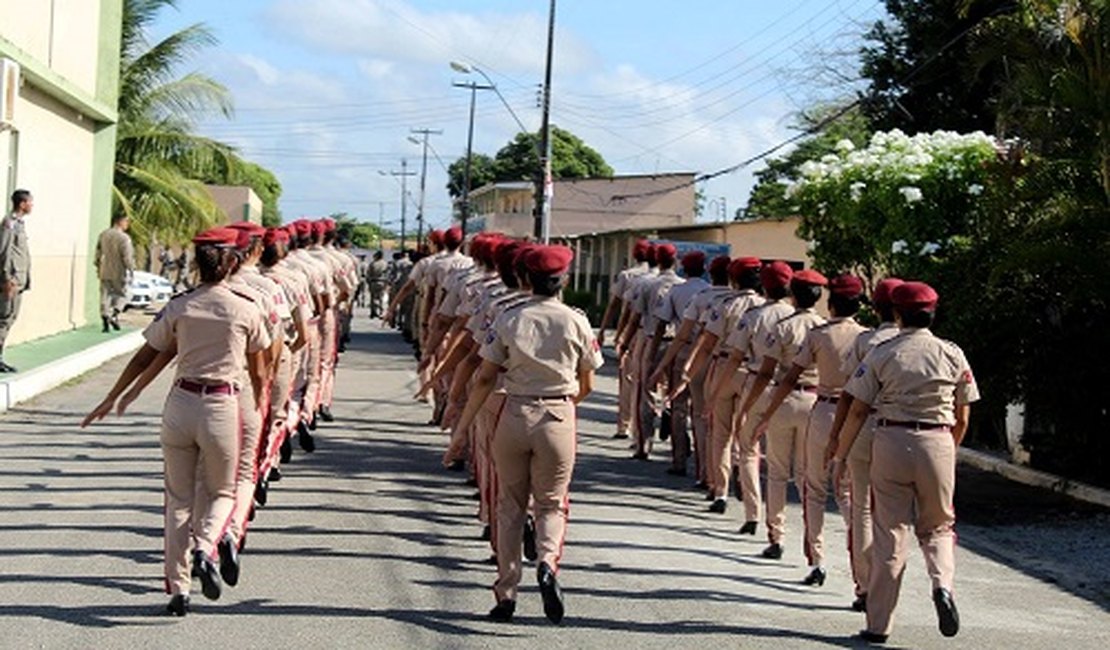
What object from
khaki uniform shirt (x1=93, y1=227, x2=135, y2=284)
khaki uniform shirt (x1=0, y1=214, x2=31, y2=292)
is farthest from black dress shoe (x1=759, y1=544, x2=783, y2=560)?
khaki uniform shirt (x1=93, y1=227, x2=135, y2=284)

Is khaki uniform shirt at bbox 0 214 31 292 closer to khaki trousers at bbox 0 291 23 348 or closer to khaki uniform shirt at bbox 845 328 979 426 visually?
khaki trousers at bbox 0 291 23 348

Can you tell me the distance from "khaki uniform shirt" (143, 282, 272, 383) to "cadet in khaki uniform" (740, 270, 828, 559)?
3.77m

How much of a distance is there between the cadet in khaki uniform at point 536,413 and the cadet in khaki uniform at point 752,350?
116 inches

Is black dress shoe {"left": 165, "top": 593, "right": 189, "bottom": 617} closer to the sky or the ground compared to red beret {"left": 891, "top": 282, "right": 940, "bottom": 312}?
closer to the ground

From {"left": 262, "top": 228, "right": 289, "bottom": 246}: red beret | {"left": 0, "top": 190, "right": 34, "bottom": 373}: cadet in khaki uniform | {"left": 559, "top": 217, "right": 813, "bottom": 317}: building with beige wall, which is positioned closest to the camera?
{"left": 262, "top": 228, "right": 289, "bottom": 246}: red beret

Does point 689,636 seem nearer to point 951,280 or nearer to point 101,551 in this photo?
point 101,551

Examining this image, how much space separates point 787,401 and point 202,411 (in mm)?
4152

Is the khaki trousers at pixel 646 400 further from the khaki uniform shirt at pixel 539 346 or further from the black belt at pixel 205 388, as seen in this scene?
the black belt at pixel 205 388

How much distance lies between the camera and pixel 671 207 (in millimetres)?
81312

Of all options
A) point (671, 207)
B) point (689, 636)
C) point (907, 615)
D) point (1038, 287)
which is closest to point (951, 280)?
point (1038, 287)

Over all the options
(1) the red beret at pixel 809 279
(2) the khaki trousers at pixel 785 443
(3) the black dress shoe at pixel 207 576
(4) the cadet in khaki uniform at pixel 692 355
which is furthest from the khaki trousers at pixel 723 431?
(3) the black dress shoe at pixel 207 576

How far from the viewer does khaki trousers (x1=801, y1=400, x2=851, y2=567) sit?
34.1ft

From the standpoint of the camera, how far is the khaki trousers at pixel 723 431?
43.1 feet

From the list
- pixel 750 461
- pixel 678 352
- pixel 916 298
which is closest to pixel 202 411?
pixel 916 298
